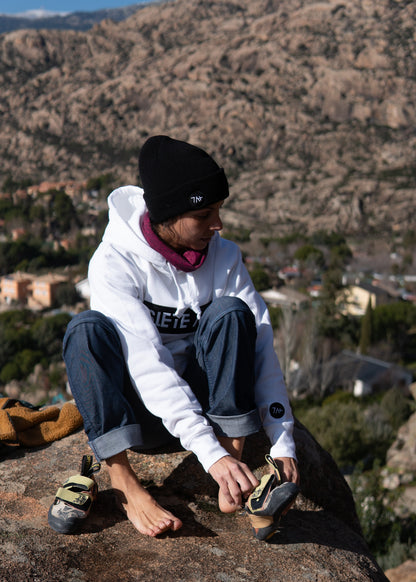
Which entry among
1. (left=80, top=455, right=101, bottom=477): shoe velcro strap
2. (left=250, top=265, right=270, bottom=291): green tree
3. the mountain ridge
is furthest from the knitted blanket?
the mountain ridge

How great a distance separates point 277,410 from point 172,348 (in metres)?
0.45

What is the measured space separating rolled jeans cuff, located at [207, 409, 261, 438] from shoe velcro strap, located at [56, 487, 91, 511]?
49 centimetres

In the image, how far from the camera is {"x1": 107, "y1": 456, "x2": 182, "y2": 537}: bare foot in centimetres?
180

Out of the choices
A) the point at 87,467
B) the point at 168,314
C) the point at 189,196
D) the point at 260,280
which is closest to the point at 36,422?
the point at 87,467

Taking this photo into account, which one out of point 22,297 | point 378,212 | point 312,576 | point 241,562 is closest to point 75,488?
point 241,562

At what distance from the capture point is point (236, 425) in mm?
1904

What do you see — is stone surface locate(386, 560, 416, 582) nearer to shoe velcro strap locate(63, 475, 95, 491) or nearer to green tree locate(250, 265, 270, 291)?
shoe velcro strap locate(63, 475, 95, 491)

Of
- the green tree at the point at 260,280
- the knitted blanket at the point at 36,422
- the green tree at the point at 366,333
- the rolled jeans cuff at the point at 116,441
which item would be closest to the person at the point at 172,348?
the rolled jeans cuff at the point at 116,441

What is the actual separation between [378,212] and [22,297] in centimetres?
3750

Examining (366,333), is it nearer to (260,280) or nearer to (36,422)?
(260,280)

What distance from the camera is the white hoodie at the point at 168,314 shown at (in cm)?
180

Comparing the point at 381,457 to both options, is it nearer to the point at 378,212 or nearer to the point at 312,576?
the point at 312,576

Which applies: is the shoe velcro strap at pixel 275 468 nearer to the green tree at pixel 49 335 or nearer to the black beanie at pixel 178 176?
the black beanie at pixel 178 176

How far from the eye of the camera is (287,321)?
21.2m
